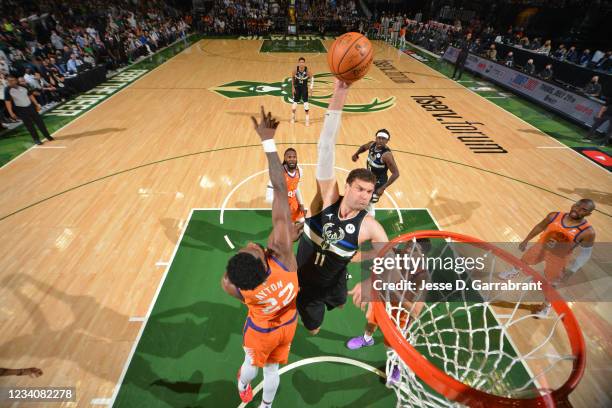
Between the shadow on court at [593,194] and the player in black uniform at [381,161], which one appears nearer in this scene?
the player in black uniform at [381,161]

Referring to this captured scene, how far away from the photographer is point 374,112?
11812mm

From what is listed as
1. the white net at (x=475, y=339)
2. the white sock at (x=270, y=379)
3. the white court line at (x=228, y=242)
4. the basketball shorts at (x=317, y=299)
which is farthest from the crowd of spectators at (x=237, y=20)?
the white sock at (x=270, y=379)

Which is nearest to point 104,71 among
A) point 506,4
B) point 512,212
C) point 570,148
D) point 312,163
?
point 312,163

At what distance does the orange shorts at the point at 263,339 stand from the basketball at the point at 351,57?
2455mm

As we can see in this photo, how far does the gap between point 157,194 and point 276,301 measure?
553 centimetres

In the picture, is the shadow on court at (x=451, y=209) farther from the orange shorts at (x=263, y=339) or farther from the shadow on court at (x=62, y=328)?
the shadow on court at (x=62, y=328)

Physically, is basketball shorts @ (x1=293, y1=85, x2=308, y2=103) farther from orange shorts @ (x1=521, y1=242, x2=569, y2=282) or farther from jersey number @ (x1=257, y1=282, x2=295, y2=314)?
jersey number @ (x1=257, y1=282, x2=295, y2=314)

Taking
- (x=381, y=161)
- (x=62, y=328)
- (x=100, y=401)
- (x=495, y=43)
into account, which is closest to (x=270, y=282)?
(x=100, y=401)

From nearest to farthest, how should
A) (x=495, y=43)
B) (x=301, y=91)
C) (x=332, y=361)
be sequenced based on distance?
(x=332, y=361)
(x=301, y=91)
(x=495, y=43)

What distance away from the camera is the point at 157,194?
7105 millimetres

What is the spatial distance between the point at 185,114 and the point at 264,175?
5425 millimetres

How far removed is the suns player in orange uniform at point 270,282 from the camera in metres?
2.37

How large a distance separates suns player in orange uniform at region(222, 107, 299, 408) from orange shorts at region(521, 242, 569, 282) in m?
3.94

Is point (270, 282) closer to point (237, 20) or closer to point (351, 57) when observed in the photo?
point (351, 57)
